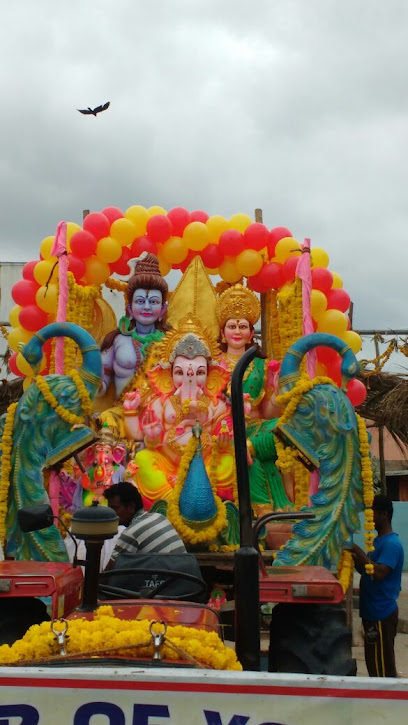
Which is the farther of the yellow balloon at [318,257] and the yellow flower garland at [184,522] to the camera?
the yellow balloon at [318,257]

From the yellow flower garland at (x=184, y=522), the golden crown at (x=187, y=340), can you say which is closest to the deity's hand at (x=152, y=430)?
the golden crown at (x=187, y=340)

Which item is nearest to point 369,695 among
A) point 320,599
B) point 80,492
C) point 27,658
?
point 27,658

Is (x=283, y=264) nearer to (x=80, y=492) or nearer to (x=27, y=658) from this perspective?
(x=80, y=492)

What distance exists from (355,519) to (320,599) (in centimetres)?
181

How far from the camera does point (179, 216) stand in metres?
8.58

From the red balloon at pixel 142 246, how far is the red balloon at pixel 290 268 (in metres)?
1.57

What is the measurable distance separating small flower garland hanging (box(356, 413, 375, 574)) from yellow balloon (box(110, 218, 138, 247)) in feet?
12.7

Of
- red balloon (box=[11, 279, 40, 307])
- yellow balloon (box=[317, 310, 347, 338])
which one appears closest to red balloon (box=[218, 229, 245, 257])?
yellow balloon (box=[317, 310, 347, 338])

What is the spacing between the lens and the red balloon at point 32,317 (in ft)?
26.5

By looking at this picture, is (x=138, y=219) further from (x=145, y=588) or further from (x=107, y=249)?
(x=145, y=588)

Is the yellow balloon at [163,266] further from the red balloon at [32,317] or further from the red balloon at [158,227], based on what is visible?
the red balloon at [32,317]

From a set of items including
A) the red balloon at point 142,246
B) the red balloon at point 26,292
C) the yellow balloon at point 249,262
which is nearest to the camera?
the red balloon at point 26,292

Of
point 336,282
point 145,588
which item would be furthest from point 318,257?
point 145,588

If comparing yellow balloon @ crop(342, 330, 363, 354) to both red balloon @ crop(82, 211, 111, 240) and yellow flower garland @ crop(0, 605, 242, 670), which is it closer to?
red balloon @ crop(82, 211, 111, 240)
